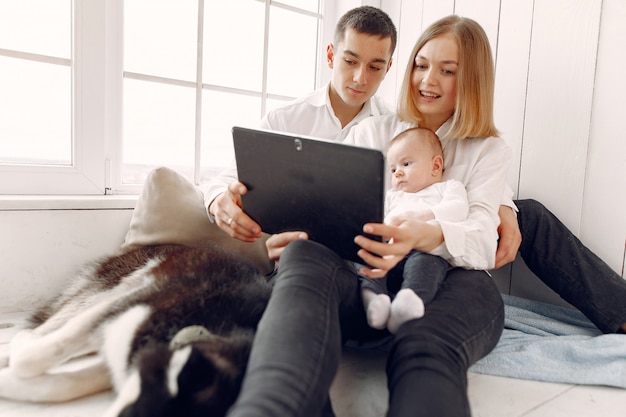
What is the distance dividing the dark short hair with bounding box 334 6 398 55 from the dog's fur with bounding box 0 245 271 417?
0.91 meters

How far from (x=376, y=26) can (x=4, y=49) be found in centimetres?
123

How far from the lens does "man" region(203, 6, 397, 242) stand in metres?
1.55

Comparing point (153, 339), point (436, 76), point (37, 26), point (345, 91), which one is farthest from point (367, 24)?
point (153, 339)

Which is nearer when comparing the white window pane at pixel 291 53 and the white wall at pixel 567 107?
the white wall at pixel 567 107

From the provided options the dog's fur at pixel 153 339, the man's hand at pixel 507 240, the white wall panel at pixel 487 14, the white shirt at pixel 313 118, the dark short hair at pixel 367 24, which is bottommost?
the dog's fur at pixel 153 339

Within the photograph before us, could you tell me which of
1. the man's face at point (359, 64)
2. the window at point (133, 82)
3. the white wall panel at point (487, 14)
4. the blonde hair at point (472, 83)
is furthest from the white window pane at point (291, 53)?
the blonde hair at point (472, 83)

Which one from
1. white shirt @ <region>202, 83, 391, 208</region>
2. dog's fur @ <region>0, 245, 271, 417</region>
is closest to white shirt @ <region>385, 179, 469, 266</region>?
dog's fur @ <region>0, 245, 271, 417</region>

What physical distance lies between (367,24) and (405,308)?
1.05 m

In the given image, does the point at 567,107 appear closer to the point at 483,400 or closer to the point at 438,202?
the point at 438,202

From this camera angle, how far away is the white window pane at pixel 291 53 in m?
→ 2.09

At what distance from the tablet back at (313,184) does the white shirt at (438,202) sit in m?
0.19

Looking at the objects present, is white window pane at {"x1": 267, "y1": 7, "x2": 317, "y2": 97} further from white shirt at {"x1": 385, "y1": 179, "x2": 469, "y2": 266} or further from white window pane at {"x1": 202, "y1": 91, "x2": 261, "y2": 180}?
white shirt at {"x1": 385, "y1": 179, "x2": 469, "y2": 266}

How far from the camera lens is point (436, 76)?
52.5 inches

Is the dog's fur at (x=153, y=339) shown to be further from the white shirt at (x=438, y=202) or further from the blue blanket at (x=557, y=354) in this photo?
the blue blanket at (x=557, y=354)
